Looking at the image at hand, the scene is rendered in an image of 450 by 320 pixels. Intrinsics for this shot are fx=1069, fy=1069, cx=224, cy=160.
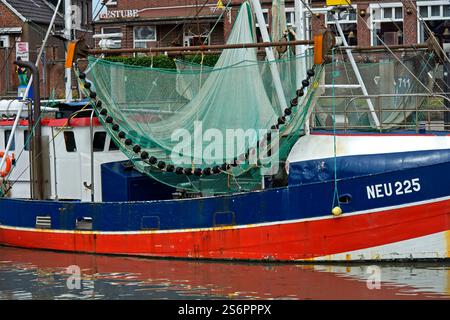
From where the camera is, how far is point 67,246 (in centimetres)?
2033

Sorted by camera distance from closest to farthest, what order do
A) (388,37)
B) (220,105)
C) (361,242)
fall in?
(361,242) < (220,105) < (388,37)

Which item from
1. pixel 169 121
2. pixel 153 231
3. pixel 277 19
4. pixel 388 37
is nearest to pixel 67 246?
pixel 153 231

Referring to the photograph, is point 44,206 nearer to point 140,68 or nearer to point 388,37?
point 140,68

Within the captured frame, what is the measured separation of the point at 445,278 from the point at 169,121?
5.61m

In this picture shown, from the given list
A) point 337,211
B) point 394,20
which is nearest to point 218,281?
point 337,211

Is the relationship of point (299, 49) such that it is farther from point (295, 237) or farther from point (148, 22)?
point (148, 22)

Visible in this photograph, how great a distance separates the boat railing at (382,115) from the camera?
18562 millimetres

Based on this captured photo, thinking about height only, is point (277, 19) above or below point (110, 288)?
above

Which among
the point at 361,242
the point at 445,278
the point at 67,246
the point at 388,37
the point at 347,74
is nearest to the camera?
the point at 445,278

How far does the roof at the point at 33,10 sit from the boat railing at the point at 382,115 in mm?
24199

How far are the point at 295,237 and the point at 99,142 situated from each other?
183 inches

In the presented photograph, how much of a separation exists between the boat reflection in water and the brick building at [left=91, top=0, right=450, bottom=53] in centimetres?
1625

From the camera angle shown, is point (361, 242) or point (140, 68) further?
point (140, 68)

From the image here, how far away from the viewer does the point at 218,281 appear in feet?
55.7
